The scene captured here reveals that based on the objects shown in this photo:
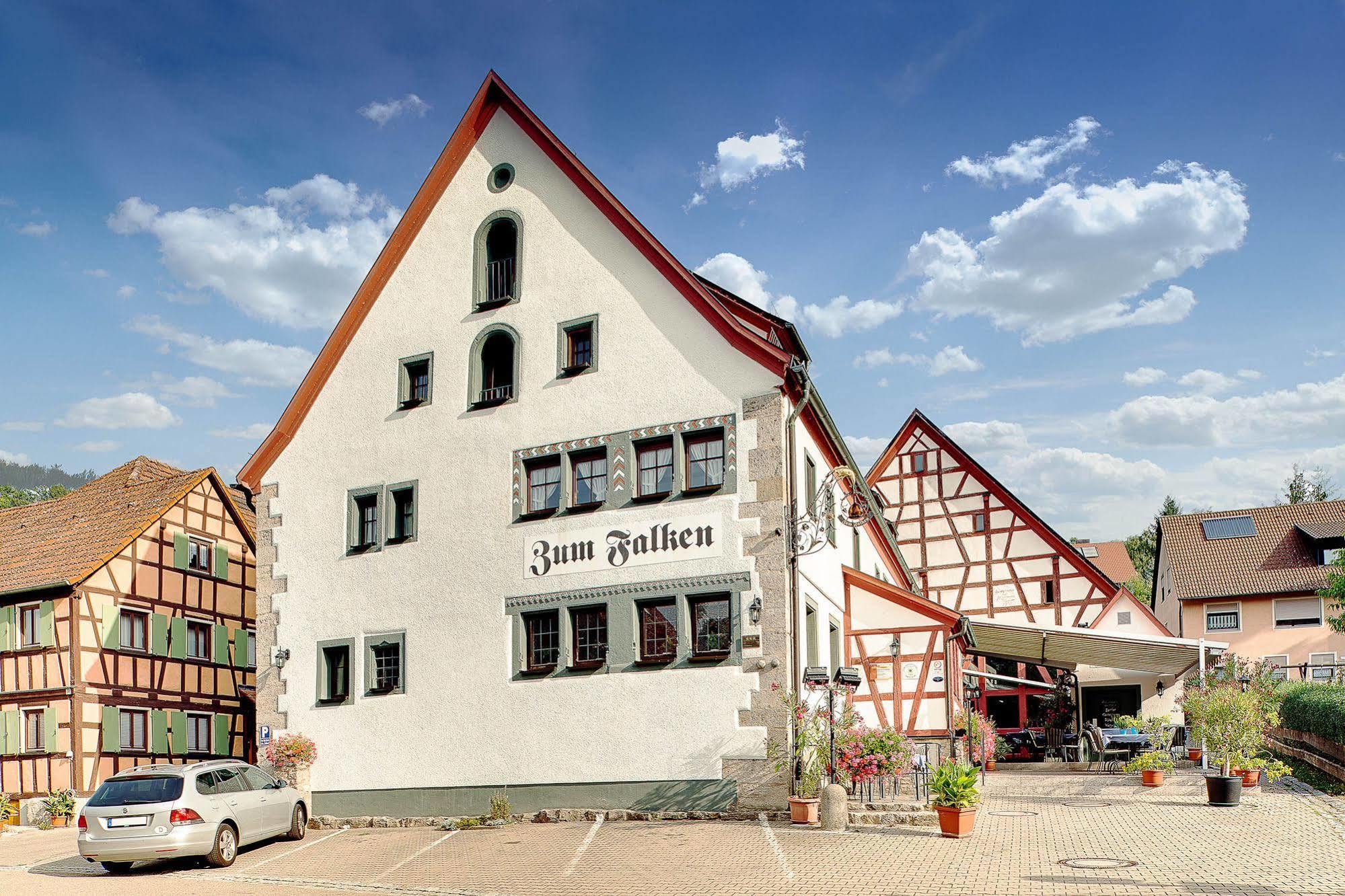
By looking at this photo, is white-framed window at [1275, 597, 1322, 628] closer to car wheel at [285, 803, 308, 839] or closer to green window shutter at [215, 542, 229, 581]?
green window shutter at [215, 542, 229, 581]

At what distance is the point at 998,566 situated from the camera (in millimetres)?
38219

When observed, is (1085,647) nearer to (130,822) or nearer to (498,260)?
(498,260)

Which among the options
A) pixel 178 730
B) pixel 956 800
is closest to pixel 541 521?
pixel 956 800

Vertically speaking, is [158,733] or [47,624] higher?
[47,624]

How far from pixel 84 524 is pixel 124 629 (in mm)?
3654

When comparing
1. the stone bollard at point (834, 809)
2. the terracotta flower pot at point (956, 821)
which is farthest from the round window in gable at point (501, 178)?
the terracotta flower pot at point (956, 821)

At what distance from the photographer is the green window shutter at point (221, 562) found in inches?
1286

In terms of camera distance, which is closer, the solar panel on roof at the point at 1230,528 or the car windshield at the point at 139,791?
the car windshield at the point at 139,791

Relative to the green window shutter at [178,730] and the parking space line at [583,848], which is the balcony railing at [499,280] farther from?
the green window shutter at [178,730]

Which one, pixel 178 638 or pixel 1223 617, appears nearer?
pixel 178 638

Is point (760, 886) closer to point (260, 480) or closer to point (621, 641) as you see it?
point (621, 641)

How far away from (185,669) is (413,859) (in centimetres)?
1677

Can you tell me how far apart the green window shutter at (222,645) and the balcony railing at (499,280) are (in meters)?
15.4

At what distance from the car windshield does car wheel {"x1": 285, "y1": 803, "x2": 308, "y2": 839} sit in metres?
3.04
